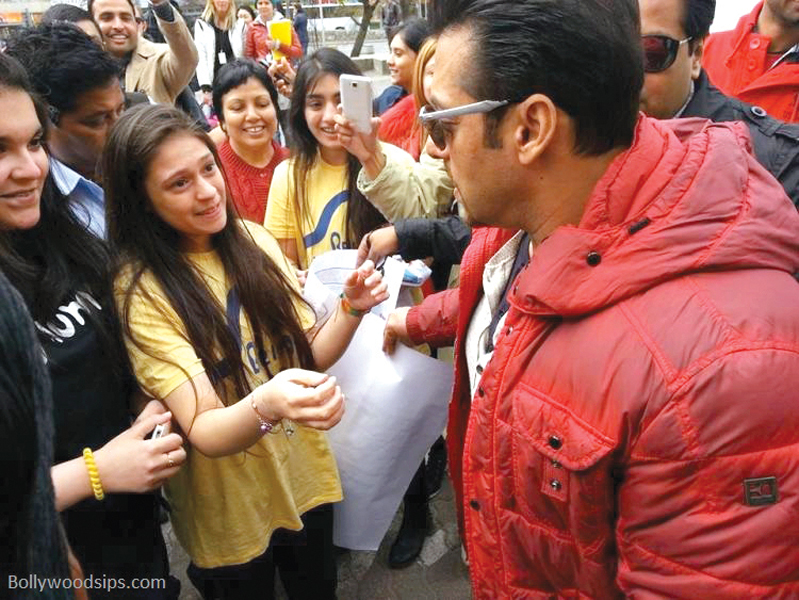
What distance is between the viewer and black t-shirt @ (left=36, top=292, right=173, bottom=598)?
150cm

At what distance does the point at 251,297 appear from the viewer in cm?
180

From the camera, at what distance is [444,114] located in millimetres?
1105

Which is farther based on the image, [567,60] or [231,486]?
[231,486]

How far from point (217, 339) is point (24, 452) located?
97 centimetres

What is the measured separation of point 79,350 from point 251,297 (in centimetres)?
47

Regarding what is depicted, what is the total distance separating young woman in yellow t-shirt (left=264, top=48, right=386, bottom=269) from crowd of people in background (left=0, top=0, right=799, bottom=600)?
0.01m

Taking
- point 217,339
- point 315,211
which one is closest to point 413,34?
point 315,211

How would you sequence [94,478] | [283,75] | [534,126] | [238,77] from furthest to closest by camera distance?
1. [283,75]
2. [238,77]
3. [94,478]
4. [534,126]

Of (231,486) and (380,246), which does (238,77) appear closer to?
(380,246)

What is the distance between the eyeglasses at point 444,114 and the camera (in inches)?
41.0

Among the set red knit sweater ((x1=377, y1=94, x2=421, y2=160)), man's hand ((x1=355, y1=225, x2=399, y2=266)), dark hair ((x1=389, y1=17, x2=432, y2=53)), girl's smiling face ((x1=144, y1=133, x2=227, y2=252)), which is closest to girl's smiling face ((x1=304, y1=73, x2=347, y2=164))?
red knit sweater ((x1=377, y1=94, x2=421, y2=160))

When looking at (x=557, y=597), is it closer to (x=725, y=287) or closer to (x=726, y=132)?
(x=725, y=287)

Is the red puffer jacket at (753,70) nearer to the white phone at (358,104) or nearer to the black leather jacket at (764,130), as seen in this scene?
the black leather jacket at (764,130)

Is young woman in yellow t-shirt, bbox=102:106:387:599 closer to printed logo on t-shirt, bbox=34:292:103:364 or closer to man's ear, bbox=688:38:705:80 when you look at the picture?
printed logo on t-shirt, bbox=34:292:103:364
